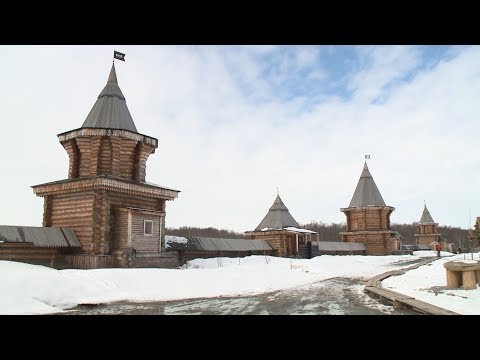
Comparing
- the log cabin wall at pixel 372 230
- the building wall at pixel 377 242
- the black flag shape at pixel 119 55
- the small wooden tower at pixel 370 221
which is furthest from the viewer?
the small wooden tower at pixel 370 221

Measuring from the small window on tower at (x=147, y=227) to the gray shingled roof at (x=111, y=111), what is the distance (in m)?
5.62

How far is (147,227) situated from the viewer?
20.7m

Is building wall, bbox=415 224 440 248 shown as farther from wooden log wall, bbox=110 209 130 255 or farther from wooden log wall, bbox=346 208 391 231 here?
wooden log wall, bbox=110 209 130 255

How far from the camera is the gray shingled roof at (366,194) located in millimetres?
49294

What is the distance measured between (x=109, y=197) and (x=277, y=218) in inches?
767

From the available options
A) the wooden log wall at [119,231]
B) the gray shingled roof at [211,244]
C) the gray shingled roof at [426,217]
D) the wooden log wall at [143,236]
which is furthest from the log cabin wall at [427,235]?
the wooden log wall at [119,231]

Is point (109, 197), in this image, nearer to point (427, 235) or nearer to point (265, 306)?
point (265, 306)

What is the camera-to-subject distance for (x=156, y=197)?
22.0 m

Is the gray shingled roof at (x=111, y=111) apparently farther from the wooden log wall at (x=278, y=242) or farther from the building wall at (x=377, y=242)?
the building wall at (x=377, y=242)

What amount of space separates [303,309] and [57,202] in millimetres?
15477
